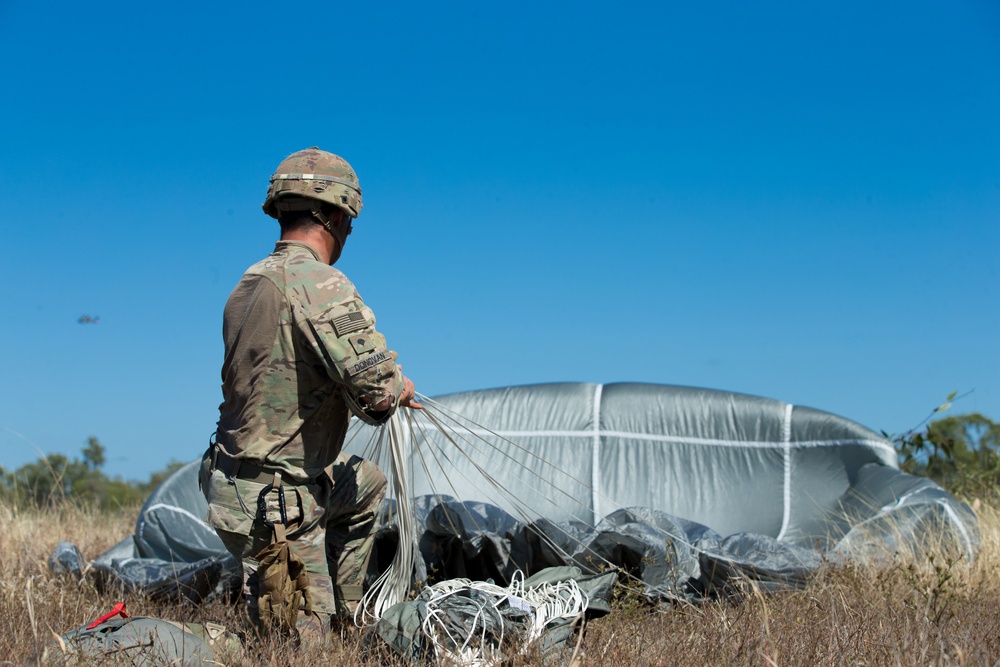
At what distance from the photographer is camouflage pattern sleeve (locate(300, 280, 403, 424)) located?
3.23m

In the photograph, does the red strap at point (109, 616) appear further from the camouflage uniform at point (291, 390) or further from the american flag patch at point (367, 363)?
the american flag patch at point (367, 363)

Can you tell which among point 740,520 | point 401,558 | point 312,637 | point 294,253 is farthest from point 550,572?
point 740,520

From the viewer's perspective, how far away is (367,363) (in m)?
3.23

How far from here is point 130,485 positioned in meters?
14.4

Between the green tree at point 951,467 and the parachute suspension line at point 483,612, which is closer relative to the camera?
the parachute suspension line at point 483,612

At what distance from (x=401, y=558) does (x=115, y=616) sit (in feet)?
3.85

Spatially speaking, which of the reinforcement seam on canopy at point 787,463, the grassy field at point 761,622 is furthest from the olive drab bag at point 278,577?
the reinforcement seam on canopy at point 787,463

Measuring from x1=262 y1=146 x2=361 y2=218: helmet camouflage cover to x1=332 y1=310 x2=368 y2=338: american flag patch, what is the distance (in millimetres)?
475

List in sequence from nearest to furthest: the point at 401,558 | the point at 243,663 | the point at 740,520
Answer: the point at 243,663 < the point at 401,558 < the point at 740,520

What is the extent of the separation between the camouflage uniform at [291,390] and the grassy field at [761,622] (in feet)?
1.32

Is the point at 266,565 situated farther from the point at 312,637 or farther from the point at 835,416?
the point at 835,416

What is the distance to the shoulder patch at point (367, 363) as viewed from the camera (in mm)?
3219

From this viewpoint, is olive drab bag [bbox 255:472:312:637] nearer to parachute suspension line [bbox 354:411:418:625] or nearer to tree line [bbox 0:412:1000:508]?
parachute suspension line [bbox 354:411:418:625]

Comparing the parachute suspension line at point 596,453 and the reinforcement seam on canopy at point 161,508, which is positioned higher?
the parachute suspension line at point 596,453
